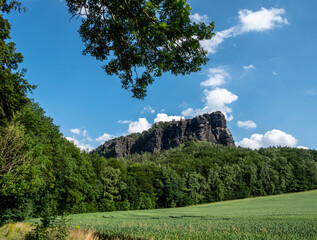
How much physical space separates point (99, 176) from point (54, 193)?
19717mm

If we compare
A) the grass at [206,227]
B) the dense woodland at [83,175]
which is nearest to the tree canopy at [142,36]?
the dense woodland at [83,175]

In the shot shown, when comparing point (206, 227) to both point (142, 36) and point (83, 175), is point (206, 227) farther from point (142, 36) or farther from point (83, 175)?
point (83, 175)

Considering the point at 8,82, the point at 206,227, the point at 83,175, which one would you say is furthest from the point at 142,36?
the point at 83,175

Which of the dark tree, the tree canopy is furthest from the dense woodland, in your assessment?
the tree canopy

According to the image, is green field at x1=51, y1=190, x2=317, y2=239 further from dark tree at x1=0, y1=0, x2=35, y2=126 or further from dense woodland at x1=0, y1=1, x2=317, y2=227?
dark tree at x1=0, y1=0, x2=35, y2=126

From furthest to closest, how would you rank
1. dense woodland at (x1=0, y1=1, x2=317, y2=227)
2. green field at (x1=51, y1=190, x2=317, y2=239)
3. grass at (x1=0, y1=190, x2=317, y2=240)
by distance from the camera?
1. dense woodland at (x1=0, y1=1, x2=317, y2=227)
2. green field at (x1=51, y1=190, x2=317, y2=239)
3. grass at (x1=0, y1=190, x2=317, y2=240)

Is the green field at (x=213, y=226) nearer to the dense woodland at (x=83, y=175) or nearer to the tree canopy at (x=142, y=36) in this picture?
the dense woodland at (x=83, y=175)

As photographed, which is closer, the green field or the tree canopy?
the tree canopy

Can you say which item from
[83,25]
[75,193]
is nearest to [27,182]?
[75,193]

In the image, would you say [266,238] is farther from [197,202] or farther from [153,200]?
[197,202]

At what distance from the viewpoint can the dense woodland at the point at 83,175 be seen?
19.7 meters

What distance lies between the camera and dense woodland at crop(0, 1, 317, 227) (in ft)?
64.6

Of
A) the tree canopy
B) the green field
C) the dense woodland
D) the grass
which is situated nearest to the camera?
the tree canopy

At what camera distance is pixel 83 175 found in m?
45.8
